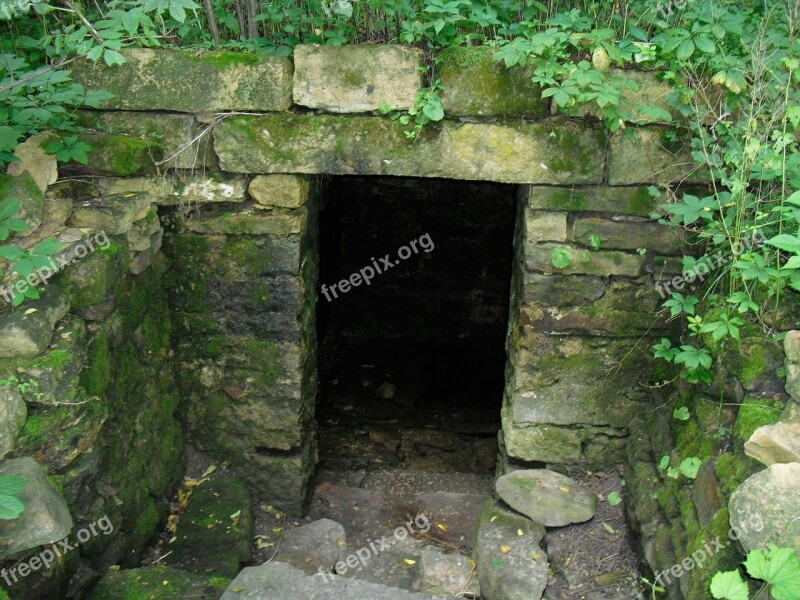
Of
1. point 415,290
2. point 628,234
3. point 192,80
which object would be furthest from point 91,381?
point 415,290

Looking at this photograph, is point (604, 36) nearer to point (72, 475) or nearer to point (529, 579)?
point (529, 579)

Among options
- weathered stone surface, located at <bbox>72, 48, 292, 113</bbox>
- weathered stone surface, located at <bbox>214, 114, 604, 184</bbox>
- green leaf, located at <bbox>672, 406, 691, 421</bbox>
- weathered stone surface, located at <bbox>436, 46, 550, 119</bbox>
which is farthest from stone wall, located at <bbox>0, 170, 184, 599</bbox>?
green leaf, located at <bbox>672, 406, 691, 421</bbox>

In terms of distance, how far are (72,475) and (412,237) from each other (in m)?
5.07

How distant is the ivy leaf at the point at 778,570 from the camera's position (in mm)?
1679

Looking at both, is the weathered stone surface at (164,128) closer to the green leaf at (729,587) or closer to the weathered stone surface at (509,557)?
the weathered stone surface at (509,557)

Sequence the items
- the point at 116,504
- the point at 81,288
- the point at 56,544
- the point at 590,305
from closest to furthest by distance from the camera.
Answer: the point at 56,544, the point at 81,288, the point at 116,504, the point at 590,305

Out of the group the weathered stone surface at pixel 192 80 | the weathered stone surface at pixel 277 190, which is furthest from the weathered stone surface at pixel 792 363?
the weathered stone surface at pixel 192 80

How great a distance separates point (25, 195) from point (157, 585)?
158 centimetres

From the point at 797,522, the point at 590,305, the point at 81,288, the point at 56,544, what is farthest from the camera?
the point at 590,305

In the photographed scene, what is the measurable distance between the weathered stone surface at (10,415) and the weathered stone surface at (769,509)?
2307mm

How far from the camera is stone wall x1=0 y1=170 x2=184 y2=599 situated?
89.0 inches

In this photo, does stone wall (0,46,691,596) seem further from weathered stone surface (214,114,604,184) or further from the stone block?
the stone block

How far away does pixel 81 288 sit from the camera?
256 cm

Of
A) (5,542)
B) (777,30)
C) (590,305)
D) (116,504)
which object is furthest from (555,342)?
(5,542)
